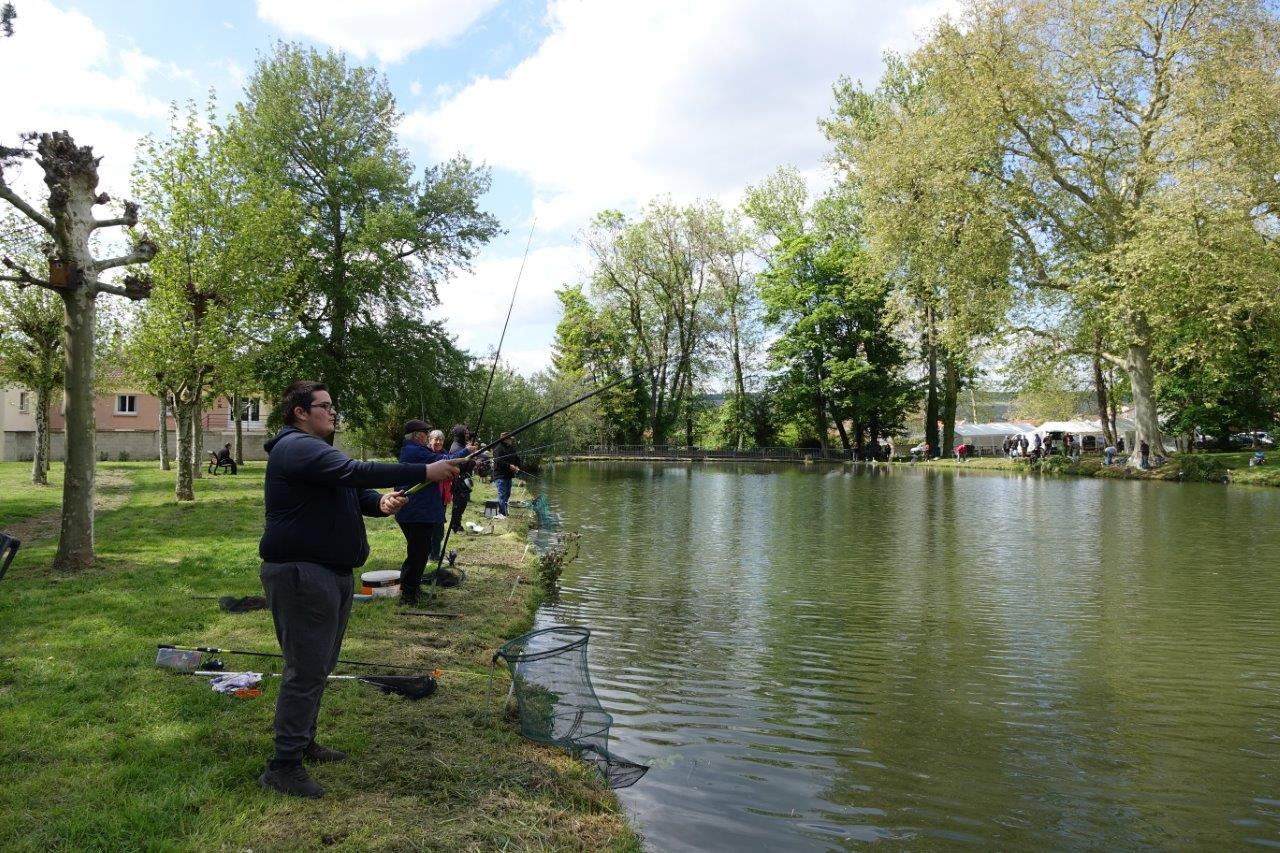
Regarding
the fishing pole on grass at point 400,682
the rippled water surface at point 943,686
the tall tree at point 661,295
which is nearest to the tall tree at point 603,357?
the tall tree at point 661,295

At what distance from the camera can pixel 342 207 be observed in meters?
31.6

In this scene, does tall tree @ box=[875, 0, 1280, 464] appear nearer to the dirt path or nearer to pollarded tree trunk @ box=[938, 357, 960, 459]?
pollarded tree trunk @ box=[938, 357, 960, 459]

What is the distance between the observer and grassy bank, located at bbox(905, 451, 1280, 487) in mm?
28359

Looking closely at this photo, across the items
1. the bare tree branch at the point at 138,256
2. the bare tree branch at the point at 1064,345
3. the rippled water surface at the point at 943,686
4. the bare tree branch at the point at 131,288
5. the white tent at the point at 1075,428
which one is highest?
the bare tree branch at the point at 1064,345

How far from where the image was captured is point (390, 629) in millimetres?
7449

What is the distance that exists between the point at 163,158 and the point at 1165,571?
2142 cm

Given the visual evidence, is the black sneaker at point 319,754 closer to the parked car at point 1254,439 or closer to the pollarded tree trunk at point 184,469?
the pollarded tree trunk at point 184,469

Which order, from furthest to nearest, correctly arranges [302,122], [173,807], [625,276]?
1. [625,276]
2. [302,122]
3. [173,807]

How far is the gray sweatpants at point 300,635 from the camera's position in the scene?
13.0ft

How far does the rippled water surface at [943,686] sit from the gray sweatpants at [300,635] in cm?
190

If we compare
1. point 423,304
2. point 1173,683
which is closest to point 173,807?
point 1173,683

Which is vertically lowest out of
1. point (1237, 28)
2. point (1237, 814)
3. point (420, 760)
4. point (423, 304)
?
point (1237, 814)

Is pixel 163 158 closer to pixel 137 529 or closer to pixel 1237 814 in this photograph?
pixel 137 529

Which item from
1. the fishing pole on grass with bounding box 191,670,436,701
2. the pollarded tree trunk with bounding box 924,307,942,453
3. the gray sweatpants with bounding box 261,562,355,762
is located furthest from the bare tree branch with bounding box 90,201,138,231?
the pollarded tree trunk with bounding box 924,307,942,453
